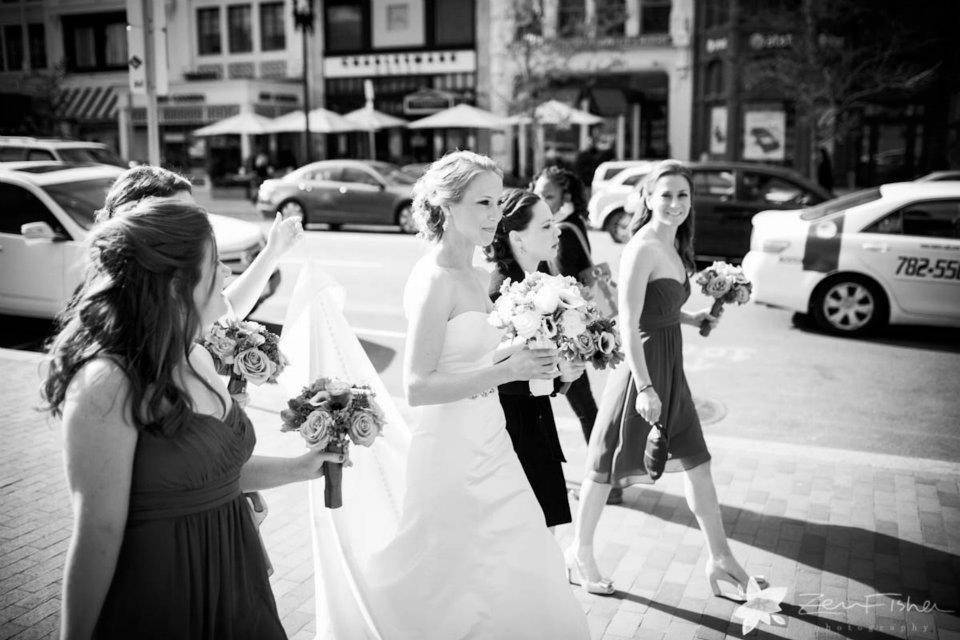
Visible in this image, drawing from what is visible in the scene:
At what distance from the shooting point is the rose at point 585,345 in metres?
2.98

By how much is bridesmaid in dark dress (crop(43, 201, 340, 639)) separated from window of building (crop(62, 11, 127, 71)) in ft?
138

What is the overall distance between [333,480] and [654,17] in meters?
30.2

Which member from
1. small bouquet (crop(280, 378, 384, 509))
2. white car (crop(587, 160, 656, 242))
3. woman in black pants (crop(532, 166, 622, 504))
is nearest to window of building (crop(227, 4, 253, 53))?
white car (crop(587, 160, 656, 242))

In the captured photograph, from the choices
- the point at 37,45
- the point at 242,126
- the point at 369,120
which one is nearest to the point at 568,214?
the point at 369,120

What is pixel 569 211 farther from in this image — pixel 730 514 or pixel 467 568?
pixel 467 568

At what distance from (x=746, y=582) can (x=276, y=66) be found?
3590 centimetres

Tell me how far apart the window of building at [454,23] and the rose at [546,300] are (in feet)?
105

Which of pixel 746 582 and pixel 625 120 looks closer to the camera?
pixel 746 582

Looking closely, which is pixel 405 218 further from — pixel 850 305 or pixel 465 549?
pixel 465 549

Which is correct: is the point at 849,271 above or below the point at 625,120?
below

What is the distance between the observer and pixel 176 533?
2.12 meters

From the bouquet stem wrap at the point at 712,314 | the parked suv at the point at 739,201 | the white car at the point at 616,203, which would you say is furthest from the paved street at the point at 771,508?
the white car at the point at 616,203

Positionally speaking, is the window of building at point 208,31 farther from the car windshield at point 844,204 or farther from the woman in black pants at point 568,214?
the woman in black pants at point 568,214

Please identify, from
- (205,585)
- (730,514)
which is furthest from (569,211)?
(205,585)
